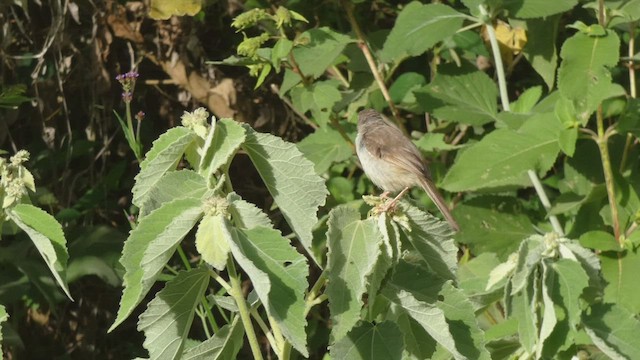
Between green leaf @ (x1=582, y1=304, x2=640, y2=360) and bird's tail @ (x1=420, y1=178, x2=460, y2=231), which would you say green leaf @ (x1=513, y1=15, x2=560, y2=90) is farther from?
green leaf @ (x1=582, y1=304, x2=640, y2=360)

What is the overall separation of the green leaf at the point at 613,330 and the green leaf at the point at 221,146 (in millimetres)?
925

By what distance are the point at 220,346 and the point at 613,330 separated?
878 mm

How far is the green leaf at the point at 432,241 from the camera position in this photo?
2.07 metres

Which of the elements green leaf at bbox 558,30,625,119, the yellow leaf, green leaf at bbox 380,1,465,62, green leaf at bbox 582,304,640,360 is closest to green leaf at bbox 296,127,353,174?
green leaf at bbox 380,1,465,62

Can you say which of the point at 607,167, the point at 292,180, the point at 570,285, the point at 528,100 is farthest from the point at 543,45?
the point at 292,180

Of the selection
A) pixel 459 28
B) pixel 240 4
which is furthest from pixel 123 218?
pixel 459 28

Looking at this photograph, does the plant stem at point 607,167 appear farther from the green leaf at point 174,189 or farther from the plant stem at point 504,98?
the green leaf at point 174,189

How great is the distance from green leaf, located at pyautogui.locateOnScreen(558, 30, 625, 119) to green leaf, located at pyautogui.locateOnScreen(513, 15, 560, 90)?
963 millimetres

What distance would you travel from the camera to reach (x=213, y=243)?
178 centimetres

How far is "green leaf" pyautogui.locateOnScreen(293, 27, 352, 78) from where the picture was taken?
441 centimetres

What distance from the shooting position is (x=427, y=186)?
3902mm

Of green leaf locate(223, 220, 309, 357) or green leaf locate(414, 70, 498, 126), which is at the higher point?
green leaf locate(223, 220, 309, 357)

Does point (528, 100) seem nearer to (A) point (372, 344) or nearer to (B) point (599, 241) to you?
(B) point (599, 241)

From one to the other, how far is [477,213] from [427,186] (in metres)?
0.78
